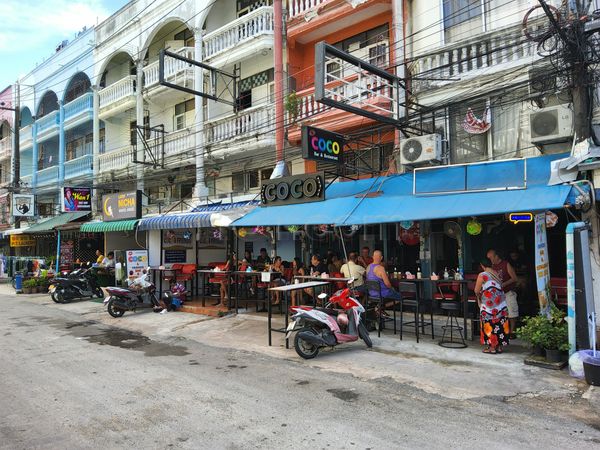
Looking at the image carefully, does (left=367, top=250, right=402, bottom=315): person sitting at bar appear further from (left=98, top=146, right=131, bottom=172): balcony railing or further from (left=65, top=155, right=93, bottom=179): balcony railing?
(left=65, top=155, right=93, bottom=179): balcony railing

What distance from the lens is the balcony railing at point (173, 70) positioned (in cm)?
1808

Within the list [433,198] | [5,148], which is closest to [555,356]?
[433,198]

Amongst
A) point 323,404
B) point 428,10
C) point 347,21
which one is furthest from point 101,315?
point 428,10

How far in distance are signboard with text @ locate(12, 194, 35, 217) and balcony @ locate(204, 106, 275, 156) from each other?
1412 centimetres

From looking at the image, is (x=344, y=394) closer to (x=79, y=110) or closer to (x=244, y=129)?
(x=244, y=129)

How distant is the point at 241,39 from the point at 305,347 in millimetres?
11828

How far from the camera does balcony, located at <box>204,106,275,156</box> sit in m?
14.7

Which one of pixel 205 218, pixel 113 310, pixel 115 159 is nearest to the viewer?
pixel 113 310

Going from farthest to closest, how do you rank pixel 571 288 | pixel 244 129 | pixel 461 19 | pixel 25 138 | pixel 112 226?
pixel 25 138 < pixel 112 226 < pixel 244 129 < pixel 461 19 < pixel 571 288

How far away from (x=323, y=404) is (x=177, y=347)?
463cm

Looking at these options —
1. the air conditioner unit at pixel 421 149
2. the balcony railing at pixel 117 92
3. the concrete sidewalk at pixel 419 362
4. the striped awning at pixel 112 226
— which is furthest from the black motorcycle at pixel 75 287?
the air conditioner unit at pixel 421 149

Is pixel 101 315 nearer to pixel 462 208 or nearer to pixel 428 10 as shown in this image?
pixel 462 208

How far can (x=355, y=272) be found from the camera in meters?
10.3

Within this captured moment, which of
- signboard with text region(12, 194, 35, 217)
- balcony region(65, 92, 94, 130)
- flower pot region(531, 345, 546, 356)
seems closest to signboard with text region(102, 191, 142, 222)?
balcony region(65, 92, 94, 130)
